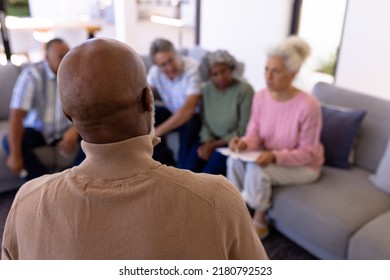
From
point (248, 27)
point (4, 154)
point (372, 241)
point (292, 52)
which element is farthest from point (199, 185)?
point (248, 27)

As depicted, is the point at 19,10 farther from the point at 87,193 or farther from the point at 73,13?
the point at 87,193

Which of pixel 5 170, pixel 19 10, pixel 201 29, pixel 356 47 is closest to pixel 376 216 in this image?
pixel 356 47

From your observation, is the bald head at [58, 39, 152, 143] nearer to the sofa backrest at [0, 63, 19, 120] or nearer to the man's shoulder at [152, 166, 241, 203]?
the man's shoulder at [152, 166, 241, 203]

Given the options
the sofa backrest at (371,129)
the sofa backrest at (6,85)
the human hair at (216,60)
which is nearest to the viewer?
the sofa backrest at (371,129)

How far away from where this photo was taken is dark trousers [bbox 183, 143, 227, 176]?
7.23 feet

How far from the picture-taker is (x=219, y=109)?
7.64 feet

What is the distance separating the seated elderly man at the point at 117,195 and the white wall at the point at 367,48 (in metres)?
2.30

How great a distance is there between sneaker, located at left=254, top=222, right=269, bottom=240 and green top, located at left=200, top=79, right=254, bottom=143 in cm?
57

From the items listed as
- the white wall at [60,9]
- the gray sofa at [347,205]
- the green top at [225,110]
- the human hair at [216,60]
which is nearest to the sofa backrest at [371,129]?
the gray sofa at [347,205]

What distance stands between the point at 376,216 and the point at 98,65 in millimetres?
1542

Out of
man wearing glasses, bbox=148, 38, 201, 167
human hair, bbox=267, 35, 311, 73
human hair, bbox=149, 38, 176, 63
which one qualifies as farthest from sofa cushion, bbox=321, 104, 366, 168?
human hair, bbox=149, 38, 176, 63

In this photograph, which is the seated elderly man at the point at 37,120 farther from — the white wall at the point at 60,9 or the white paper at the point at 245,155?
the white wall at the point at 60,9

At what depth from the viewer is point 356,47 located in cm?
268

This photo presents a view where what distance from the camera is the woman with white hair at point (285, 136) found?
1.89 meters
